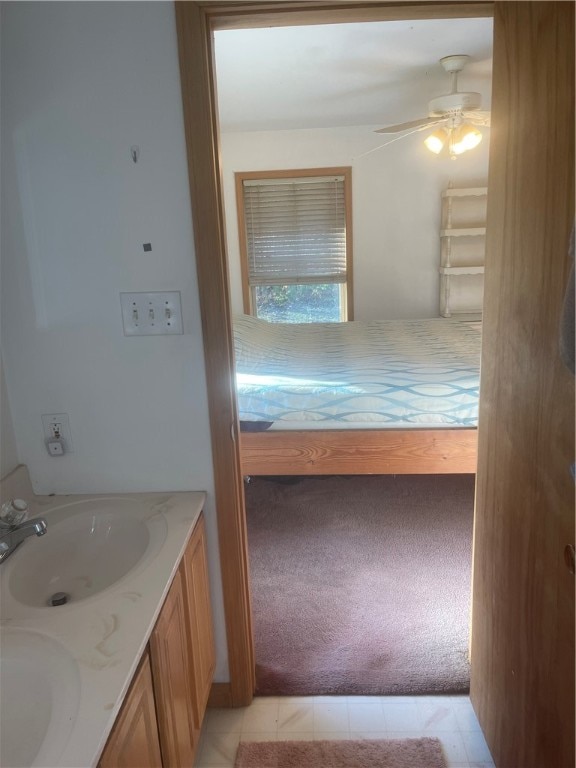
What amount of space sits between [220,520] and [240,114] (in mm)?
3294

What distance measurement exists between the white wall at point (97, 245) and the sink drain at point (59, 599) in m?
0.34

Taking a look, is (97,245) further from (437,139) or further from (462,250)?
(462,250)

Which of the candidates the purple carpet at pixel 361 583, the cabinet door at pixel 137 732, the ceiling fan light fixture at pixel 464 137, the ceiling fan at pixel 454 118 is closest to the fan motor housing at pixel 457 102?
the ceiling fan at pixel 454 118

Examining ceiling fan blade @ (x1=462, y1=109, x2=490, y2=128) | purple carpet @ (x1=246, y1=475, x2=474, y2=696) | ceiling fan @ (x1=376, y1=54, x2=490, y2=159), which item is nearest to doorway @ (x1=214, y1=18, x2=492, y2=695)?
purple carpet @ (x1=246, y1=475, x2=474, y2=696)

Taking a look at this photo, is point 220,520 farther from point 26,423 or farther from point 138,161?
point 138,161

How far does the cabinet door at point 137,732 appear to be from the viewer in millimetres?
834

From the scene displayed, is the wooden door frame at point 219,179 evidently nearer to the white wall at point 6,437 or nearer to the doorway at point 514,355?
the doorway at point 514,355

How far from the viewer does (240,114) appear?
3852 mm

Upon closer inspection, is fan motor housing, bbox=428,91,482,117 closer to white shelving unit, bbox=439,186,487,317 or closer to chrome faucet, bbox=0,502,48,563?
white shelving unit, bbox=439,186,487,317

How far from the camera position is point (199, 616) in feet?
4.73

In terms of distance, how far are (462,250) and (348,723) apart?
12.3 feet

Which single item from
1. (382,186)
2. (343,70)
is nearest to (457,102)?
(343,70)

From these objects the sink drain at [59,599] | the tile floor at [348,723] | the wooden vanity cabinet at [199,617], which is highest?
the sink drain at [59,599]

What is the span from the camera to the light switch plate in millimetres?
1405
